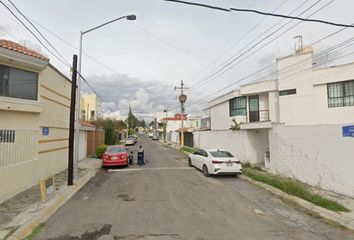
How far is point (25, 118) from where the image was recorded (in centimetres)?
1162

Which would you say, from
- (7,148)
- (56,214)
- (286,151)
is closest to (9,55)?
(7,148)

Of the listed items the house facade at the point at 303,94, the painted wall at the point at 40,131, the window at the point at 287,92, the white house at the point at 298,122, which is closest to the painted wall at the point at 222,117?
the white house at the point at 298,122

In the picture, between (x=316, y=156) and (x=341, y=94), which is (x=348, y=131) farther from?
(x=341, y=94)

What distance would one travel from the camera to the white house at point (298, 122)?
11164 mm

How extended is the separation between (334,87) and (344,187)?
39.5 ft

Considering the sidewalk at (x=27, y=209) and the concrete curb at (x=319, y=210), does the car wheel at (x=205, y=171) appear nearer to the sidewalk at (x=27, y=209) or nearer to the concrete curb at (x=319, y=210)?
the concrete curb at (x=319, y=210)

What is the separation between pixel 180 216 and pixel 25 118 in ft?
25.3

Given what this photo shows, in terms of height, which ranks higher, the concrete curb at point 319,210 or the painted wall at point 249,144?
the painted wall at point 249,144

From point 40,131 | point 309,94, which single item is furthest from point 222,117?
point 40,131

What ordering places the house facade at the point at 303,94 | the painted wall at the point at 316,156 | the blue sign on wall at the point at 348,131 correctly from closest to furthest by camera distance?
the blue sign on wall at the point at 348,131 → the painted wall at the point at 316,156 → the house facade at the point at 303,94

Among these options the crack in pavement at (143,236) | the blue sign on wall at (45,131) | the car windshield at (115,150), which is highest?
the blue sign on wall at (45,131)

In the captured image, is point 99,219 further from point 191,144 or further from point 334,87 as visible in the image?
point 191,144

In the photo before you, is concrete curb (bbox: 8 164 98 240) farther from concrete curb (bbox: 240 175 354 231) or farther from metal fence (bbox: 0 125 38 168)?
concrete curb (bbox: 240 175 354 231)

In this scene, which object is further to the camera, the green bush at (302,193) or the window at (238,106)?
the window at (238,106)
